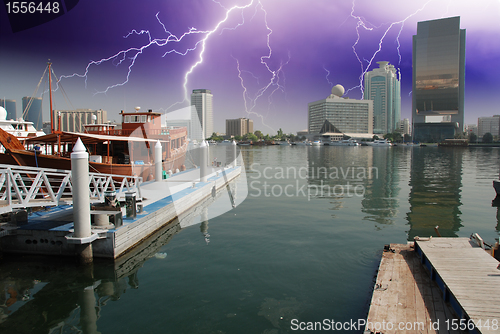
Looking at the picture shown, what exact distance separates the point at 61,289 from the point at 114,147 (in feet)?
62.2

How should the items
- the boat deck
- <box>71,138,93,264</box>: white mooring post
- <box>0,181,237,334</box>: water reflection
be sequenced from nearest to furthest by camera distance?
1. <box>0,181,237,334</box>: water reflection
2. <box>71,138,93,264</box>: white mooring post
3. the boat deck

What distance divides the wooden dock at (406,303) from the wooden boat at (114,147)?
18.5 m

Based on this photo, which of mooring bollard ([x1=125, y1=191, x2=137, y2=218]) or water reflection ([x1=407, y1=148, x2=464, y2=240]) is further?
water reflection ([x1=407, y1=148, x2=464, y2=240])

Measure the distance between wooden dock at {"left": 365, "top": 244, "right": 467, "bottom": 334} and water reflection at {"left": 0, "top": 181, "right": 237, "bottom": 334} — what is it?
7.10 meters

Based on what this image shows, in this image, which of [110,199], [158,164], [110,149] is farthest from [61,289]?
[110,149]

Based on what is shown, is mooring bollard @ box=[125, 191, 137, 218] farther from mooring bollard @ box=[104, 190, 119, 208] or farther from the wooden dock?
the wooden dock

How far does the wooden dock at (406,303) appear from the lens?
6.52m

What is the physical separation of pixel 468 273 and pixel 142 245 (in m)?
12.1

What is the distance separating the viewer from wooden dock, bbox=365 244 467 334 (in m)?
6.52

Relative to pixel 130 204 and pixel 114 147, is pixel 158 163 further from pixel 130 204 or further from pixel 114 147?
pixel 130 204

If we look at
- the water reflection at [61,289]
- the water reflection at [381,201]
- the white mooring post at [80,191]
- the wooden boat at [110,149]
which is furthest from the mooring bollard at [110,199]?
the water reflection at [381,201]

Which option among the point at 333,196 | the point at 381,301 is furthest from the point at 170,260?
the point at 333,196

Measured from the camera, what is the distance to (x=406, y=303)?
7383mm

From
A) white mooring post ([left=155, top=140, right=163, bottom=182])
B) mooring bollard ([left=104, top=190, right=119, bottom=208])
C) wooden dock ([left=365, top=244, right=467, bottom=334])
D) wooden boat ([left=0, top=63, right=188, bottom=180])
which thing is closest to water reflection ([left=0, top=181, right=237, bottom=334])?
mooring bollard ([left=104, top=190, right=119, bottom=208])
